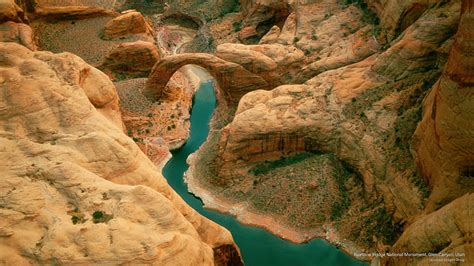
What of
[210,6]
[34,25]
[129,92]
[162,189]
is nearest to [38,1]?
[34,25]

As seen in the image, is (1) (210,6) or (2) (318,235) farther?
(1) (210,6)

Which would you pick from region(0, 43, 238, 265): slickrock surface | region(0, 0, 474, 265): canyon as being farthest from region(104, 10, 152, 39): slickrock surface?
region(0, 43, 238, 265): slickrock surface

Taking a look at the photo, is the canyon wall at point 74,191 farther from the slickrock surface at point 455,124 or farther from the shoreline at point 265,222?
the slickrock surface at point 455,124

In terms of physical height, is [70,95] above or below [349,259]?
above

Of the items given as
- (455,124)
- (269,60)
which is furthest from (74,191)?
(269,60)

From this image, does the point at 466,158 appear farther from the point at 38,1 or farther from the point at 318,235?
the point at 38,1

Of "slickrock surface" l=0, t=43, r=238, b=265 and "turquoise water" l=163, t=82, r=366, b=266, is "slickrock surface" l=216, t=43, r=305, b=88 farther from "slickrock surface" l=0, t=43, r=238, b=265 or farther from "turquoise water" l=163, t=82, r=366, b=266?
"slickrock surface" l=0, t=43, r=238, b=265
